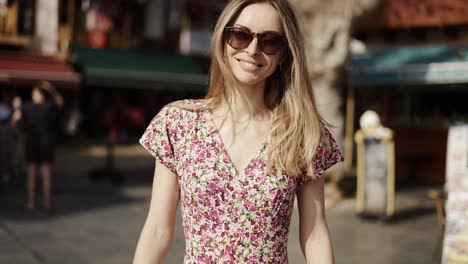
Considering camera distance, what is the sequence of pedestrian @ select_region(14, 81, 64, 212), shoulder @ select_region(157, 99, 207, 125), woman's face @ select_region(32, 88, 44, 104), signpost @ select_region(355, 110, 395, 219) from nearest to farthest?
shoulder @ select_region(157, 99, 207, 125) → pedestrian @ select_region(14, 81, 64, 212) → woman's face @ select_region(32, 88, 44, 104) → signpost @ select_region(355, 110, 395, 219)

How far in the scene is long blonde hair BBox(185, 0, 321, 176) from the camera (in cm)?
185

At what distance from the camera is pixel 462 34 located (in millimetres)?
13953

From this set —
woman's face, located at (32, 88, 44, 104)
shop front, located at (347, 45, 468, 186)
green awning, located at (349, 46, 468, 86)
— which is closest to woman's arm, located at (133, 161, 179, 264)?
woman's face, located at (32, 88, 44, 104)

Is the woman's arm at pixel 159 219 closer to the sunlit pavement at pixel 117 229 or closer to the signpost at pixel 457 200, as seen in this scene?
the signpost at pixel 457 200

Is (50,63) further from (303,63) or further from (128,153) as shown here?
(303,63)

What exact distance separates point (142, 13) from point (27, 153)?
16.2 meters

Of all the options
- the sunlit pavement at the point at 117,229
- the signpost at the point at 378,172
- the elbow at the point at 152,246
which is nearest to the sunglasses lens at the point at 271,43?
the elbow at the point at 152,246

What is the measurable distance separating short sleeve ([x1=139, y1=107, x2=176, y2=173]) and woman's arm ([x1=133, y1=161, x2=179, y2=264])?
3 centimetres

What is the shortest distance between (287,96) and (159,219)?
60cm

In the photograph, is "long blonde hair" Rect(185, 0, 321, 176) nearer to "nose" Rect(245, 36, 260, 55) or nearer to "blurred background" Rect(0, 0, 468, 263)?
"nose" Rect(245, 36, 260, 55)

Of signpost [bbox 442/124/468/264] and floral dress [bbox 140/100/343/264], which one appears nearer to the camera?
floral dress [bbox 140/100/343/264]

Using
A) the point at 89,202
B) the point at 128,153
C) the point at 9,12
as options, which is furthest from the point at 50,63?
the point at 89,202

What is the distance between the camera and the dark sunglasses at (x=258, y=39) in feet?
6.14

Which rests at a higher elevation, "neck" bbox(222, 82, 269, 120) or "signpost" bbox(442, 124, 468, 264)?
"neck" bbox(222, 82, 269, 120)
